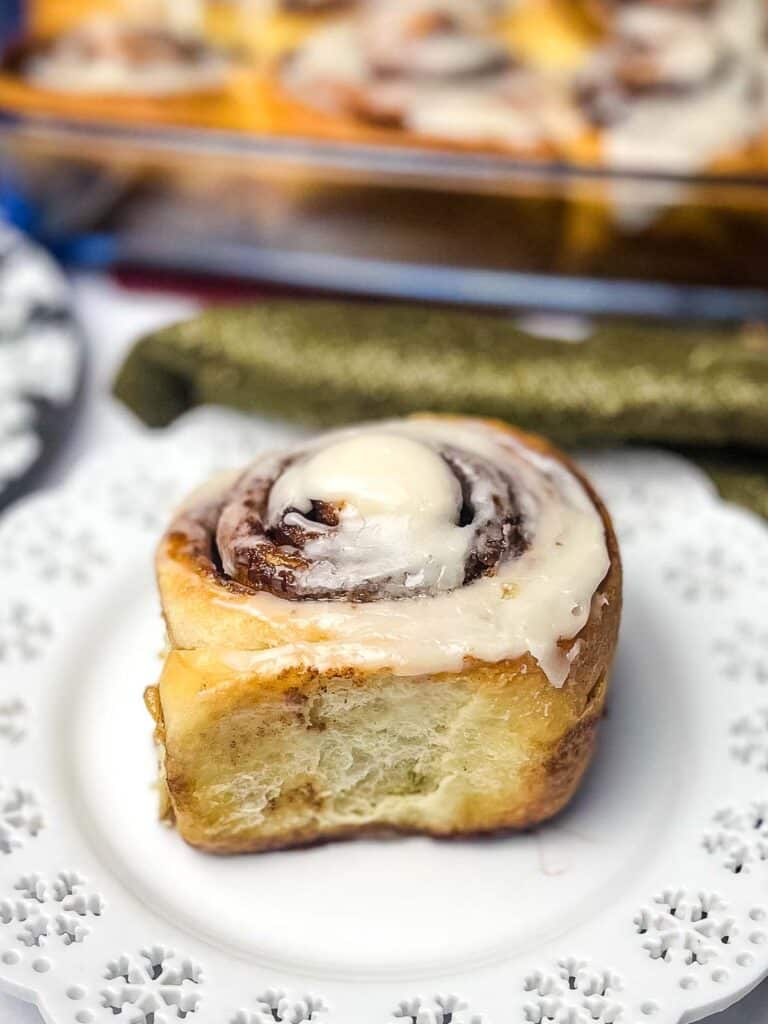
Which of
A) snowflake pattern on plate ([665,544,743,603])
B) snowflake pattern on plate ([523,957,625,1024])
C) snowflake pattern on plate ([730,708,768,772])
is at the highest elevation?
snowflake pattern on plate ([523,957,625,1024])

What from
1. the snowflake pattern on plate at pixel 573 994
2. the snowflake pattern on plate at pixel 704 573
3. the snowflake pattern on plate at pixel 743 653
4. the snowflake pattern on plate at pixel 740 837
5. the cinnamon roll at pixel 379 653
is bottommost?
the snowflake pattern on plate at pixel 704 573

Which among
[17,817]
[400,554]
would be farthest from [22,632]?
[400,554]

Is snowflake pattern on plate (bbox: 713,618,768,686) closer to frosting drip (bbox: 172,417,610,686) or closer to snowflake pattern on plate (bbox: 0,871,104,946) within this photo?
frosting drip (bbox: 172,417,610,686)

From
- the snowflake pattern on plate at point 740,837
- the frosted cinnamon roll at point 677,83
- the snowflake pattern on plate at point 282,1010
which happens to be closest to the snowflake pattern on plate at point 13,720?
the snowflake pattern on plate at point 282,1010

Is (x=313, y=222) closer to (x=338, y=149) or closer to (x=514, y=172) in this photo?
(x=338, y=149)

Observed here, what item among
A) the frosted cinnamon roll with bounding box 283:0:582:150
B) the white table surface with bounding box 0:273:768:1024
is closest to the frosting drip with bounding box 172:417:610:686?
the white table surface with bounding box 0:273:768:1024

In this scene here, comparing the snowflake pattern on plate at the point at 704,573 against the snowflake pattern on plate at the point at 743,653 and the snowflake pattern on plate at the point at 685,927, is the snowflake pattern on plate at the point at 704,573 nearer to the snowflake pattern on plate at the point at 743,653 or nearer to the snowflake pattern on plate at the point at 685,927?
the snowflake pattern on plate at the point at 743,653
